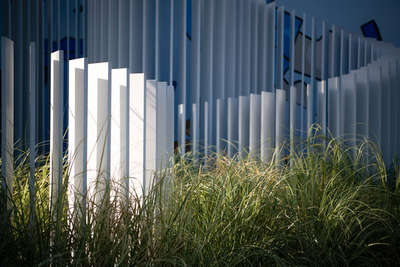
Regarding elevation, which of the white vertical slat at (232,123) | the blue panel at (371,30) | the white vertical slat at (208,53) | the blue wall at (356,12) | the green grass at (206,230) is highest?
the blue wall at (356,12)

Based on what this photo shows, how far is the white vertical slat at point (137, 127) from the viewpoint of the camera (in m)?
2.08

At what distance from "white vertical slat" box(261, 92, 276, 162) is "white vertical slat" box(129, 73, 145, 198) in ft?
4.88

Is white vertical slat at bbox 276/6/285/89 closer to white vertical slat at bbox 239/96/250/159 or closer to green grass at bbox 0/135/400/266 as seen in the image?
white vertical slat at bbox 239/96/250/159

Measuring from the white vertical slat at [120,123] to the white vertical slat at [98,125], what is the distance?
0.27 ft

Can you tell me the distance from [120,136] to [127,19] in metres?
2.98

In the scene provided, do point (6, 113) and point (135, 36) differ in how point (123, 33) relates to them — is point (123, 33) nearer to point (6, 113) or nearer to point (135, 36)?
point (135, 36)

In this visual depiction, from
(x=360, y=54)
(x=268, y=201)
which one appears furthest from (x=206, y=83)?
(x=268, y=201)

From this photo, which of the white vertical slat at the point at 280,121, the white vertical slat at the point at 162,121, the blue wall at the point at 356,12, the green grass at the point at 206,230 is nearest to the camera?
the green grass at the point at 206,230

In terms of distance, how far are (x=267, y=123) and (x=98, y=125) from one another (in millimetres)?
1826

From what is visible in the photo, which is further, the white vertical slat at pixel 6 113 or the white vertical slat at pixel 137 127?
the white vertical slat at pixel 137 127

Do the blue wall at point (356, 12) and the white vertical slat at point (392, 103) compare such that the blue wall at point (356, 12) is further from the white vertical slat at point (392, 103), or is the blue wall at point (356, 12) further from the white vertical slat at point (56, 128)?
the white vertical slat at point (56, 128)

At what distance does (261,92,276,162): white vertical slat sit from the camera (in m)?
3.44

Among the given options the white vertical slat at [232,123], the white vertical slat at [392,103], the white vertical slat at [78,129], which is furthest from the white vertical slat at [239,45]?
the white vertical slat at [78,129]

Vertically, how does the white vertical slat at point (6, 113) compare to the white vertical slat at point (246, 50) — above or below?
below
